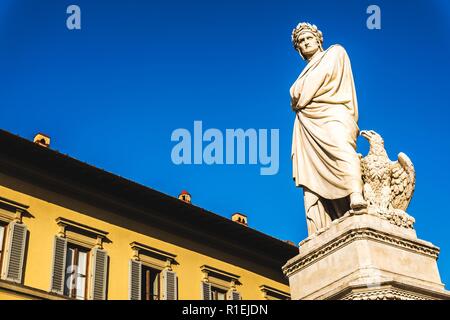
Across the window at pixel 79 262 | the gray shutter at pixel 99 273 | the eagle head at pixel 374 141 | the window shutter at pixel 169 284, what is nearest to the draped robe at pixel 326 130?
the eagle head at pixel 374 141

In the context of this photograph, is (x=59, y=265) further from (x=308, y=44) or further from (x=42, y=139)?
(x=308, y=44)

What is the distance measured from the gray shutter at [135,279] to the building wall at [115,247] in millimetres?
182

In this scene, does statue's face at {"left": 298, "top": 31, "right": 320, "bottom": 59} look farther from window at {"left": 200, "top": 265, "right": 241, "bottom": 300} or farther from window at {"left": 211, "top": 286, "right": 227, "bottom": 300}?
window at {"left": 211, "top": 286, "right": 227, "bottom": 300}

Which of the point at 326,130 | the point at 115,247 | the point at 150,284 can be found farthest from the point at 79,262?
the point at 326,130

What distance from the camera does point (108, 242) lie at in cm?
2789

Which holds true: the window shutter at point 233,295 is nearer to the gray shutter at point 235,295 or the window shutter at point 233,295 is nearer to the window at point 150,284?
the gray shutter at point 235,295

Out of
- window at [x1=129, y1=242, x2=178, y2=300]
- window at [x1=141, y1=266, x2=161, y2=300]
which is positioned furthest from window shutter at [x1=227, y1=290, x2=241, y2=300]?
window at [x1=141, y1=266, x2=161, y2=300]

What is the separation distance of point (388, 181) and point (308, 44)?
7.01 ft

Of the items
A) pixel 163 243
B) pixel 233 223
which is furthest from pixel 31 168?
pixel 233 223

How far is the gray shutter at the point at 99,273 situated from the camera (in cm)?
2620

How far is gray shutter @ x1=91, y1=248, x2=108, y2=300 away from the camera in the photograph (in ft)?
86.0
